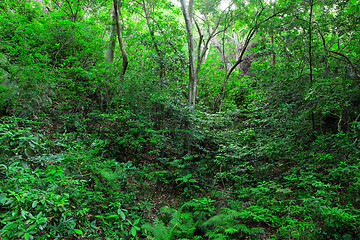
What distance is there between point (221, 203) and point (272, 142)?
2.25m

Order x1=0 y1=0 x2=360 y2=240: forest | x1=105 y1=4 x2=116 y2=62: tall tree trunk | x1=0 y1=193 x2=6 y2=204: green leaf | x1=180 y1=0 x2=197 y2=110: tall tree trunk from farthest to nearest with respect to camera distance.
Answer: x1=105 y1=4 x2=116 y2=62: tall tree trunk < x1=180 y1=0 x2=197 y2=110: tall tree trunk < x1=0 y1=0 x2=360 y2=240: forest < x1=0 y1=193 x2=6 y2=204: green leaf

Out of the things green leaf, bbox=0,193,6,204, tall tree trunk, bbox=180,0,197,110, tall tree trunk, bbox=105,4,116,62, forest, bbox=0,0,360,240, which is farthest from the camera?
tall tree trunk, bbox=105,4,116,62

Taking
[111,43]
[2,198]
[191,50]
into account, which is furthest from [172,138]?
[111,43]

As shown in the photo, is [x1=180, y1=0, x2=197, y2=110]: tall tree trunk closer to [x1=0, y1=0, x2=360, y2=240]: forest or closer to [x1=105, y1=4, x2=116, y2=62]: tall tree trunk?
[x1=0, y1=0, x2=360, y2=240]: forest

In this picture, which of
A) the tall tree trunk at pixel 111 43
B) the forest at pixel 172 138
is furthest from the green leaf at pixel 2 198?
the tall tree trunk at pixel 111 43

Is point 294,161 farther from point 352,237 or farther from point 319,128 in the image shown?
point 352,237

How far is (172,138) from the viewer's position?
6645 millimetres

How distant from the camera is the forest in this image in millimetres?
3258

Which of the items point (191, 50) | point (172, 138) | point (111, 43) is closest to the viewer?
point (172, 138)

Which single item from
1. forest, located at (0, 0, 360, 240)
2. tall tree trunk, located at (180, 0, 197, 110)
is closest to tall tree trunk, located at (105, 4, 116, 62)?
forest, located at (0, 0, 360, 240)

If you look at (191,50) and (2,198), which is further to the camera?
(191,50)

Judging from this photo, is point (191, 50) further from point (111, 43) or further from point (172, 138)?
point (111, 43)

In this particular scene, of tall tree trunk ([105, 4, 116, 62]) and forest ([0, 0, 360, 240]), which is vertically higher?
tall tree trunk ([105, 4, 116, 62])

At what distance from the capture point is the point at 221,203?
5.04 metres
